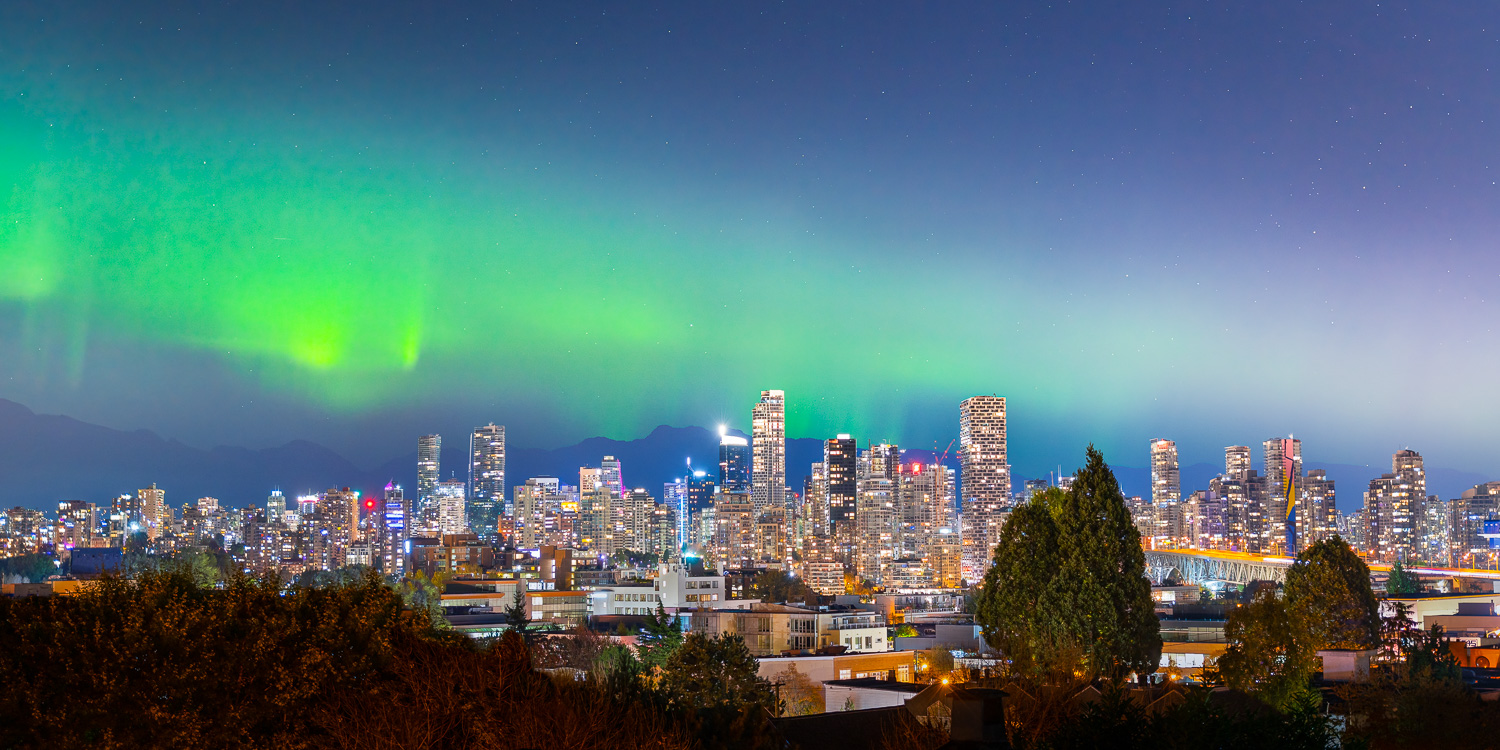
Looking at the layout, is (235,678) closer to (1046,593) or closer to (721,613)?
(1046,593)

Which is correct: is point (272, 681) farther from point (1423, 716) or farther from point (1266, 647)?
point (1266, 647)

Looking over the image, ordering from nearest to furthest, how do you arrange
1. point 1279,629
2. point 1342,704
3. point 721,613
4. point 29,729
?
point 29,729, point 1342,704, point 1279,629, point 721,613

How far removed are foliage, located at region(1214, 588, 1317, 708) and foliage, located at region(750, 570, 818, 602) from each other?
75400 millimetres

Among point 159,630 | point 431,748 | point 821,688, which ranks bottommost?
point 821,688

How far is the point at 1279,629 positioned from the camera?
38.2 meters

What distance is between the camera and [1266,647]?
38.0 m

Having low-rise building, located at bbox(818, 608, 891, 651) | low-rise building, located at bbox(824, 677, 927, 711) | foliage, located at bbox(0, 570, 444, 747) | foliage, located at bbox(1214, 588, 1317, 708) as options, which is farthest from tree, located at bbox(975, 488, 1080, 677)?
low-rise building, located at bbox(818, 608, 891, 651)

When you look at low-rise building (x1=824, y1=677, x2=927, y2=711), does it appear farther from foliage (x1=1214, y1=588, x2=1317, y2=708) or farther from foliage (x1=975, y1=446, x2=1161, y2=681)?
foliage (x1=1214, y1=588, x2=1317, y2=708)

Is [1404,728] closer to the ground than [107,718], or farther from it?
closer to the ground

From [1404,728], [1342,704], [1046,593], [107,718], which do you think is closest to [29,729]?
[107,718]

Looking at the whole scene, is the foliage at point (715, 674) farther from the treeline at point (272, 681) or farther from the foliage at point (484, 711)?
the treeline at point (272, 681)

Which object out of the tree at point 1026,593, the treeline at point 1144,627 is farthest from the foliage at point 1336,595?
the tree at point 1026,593

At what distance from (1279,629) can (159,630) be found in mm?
32507

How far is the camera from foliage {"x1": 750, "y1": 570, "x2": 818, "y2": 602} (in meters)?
123
